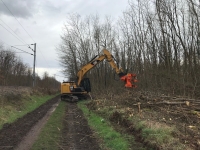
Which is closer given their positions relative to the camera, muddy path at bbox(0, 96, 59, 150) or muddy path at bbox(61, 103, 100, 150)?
muddy path at bbox(61, 103, 100, 150)

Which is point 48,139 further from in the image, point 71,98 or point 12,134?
point 71,98

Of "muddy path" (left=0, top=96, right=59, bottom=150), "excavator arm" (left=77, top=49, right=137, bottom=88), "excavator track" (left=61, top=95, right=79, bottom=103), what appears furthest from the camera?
"excavator track" (left=61, top=95, right=79, bottom=103)

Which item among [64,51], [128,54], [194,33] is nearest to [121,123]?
[194,33]

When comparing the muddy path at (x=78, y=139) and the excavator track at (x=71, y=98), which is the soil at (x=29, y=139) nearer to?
the muddy path at (x=78, y=139)

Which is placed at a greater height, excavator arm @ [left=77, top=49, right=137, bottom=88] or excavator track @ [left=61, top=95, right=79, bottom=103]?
excavator arm @ [left=77, top=49, right=137, bottom=88]

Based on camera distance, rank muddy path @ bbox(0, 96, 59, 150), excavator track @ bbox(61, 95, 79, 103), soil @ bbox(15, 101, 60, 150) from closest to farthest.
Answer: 1. soil @ bbox(15, 101, 60, 150)
2. muddy path @ bbox(0, 96, 59, 150)
3. excavator track @ bbox(61, 95, 79, 103)

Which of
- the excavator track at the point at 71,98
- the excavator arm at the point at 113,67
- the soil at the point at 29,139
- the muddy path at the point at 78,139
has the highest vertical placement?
the excavator arm at the point at 113,67

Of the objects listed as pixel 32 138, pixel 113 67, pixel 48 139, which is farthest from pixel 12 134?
pixel 113 67

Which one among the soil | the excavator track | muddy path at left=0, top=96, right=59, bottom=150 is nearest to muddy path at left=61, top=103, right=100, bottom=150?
the soil

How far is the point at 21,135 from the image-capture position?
9.64 metres

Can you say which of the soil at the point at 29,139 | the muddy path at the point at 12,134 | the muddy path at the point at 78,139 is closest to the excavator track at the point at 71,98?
the muddy path at the point at 12,134

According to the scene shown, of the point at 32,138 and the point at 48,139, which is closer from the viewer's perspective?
the point at 48,139

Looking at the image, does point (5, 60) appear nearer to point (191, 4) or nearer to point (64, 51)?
point (64, 51)

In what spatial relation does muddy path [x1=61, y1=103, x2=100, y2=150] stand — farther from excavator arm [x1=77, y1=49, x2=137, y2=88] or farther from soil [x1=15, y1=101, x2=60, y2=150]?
excavator arm [x1=77, y1=49, x2=137, y2=88]
